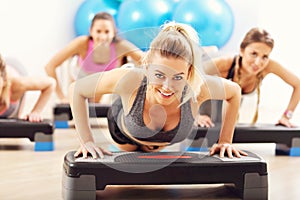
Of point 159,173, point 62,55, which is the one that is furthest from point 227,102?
point 62,55

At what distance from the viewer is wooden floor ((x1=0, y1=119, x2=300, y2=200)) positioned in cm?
194

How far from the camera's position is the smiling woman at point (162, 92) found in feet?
5.94

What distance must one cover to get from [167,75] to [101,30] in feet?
7.02

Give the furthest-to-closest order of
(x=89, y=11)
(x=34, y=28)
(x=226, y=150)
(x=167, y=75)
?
(x=34, y=28), (x=89, y=11), (x=226, y=150), (x=167, y=75)

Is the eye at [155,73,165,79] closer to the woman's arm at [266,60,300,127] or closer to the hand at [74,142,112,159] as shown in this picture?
the hand at [74,142,112,159]

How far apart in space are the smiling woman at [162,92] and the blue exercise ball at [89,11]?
3043 millimetres

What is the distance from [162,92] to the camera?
1.84 metres

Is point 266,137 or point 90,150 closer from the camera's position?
point 90,150

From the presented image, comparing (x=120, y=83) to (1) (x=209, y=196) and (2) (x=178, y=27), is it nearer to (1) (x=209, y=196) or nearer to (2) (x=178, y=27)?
(2) (x=178, y=27)

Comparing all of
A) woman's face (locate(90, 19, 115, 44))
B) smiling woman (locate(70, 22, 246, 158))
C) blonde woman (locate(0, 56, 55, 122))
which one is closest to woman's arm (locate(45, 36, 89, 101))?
woman's face (locate(90, 19, 115, 44))

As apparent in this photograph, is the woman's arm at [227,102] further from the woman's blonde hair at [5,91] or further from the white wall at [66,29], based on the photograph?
the white wall at [66,29]

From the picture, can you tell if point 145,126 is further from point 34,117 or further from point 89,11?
point 89,11

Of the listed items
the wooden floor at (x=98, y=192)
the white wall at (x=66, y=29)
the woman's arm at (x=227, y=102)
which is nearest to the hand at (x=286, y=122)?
the wooden floor at (x=98, y=192)

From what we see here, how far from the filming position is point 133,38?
1.93 meters
